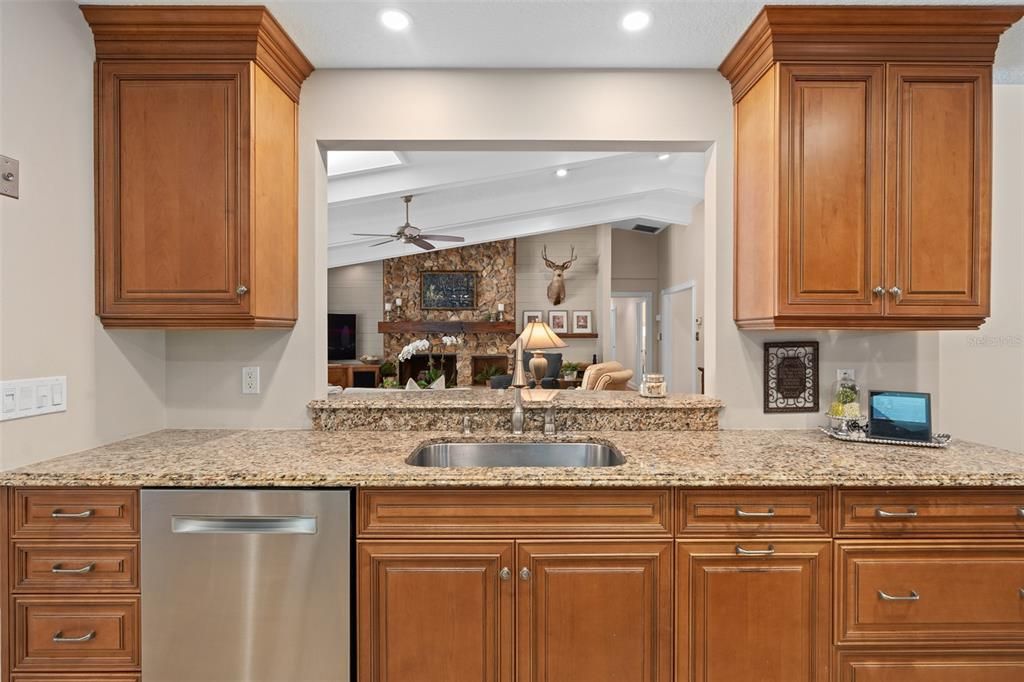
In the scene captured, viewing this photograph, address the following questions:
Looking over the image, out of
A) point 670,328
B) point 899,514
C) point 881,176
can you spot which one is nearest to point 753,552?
point 899,514

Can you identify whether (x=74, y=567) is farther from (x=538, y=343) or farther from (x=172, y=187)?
(x=538, y=343)

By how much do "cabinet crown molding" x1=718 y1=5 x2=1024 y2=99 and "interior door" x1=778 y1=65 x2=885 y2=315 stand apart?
65 mm

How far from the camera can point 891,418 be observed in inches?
83.3

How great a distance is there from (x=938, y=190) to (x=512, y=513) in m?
1.85

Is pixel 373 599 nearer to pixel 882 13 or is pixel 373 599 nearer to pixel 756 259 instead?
pixel 756 259

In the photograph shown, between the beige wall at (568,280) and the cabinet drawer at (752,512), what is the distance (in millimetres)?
7722

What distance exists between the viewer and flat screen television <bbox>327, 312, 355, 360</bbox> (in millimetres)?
9320

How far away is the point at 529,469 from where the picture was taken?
69.6 inches

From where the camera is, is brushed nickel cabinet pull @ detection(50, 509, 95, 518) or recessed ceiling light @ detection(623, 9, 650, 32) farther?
recessed ceiling light @ detection(623, 9, 650, 32)

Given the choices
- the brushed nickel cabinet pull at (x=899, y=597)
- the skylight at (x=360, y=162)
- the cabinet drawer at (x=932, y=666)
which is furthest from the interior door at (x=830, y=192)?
the skylight at (x=360, y=162)

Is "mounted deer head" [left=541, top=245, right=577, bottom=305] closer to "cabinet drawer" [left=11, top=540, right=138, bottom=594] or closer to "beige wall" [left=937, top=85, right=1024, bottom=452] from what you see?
"beige wall" [left=937, top=85, right=1024, bottom=452]

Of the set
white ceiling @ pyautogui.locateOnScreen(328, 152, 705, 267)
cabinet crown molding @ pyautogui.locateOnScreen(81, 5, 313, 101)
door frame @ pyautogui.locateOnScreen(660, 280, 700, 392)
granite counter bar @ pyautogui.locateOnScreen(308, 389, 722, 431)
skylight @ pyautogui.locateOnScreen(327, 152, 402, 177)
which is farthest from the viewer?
door frame @ pyautogui.locateOnScreen(660, 280, 700, 392)

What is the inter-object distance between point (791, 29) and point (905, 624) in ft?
6.45

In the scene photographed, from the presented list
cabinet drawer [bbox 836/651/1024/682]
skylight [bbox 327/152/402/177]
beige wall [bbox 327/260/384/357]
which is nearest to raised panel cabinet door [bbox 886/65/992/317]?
cabinet drawer [bbox 836/651/1024/682]
